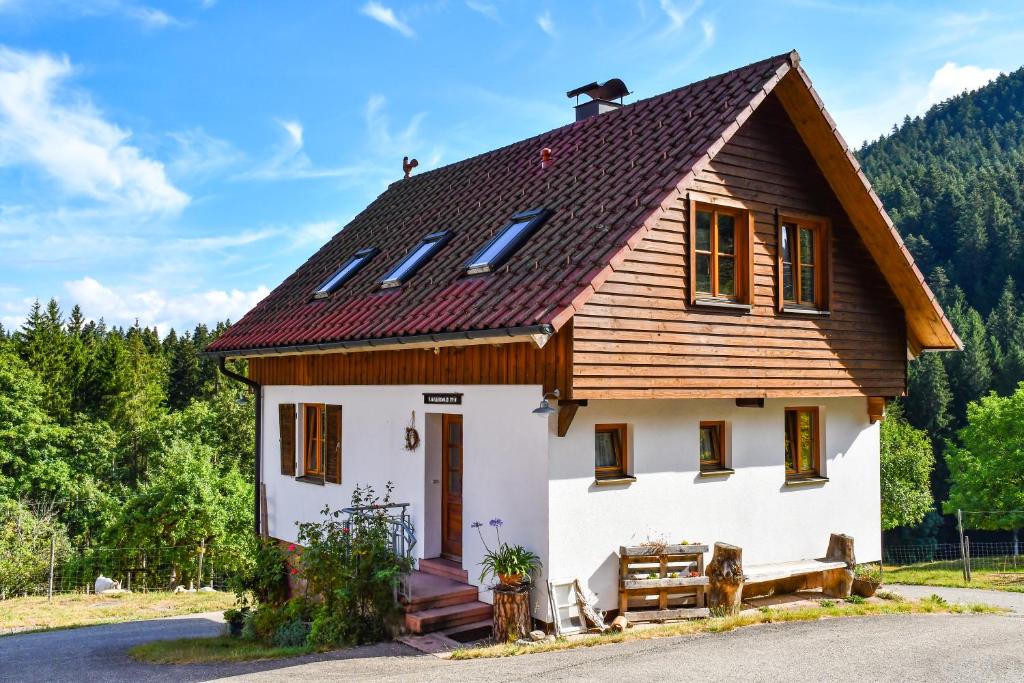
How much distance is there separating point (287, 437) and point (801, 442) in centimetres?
863

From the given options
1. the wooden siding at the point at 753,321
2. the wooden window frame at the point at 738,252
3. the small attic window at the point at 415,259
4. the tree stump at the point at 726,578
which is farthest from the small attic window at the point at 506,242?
the tree stump at the point at 726,578

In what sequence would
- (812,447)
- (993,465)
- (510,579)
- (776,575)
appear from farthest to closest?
(993,465)
(812,447)
(776,575)
(510,579)

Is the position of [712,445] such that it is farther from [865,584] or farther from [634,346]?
[865,584]

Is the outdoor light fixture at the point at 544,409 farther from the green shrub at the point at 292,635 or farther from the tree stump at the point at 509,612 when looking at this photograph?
the green shrub at the point at 292,635

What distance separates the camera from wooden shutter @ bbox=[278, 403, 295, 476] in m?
15.1

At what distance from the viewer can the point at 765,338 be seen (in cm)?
1155

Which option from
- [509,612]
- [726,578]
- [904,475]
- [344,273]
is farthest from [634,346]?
[904,475]

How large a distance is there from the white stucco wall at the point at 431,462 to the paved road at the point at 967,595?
7.72 m

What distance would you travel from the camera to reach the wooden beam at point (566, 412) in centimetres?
964

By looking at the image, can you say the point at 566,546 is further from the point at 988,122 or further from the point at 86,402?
the point at 988,122

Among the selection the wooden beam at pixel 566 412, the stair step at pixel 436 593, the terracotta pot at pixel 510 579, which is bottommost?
the stair step at pixel 436 593

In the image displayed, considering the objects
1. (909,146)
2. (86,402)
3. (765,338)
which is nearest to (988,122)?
(909,146)

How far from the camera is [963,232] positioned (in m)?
84.4

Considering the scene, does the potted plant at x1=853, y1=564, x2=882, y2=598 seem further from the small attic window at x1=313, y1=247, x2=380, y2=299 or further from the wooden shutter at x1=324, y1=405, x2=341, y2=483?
the small attic window at x1=313, y1=247, x2=380, y2=299
